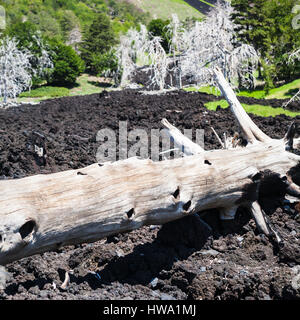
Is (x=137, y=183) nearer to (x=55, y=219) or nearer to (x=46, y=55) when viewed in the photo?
(x=55, y=219)

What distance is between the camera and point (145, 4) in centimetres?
15662

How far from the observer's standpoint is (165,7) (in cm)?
15562

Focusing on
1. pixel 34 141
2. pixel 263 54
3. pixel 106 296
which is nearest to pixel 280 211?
pixel 106 296

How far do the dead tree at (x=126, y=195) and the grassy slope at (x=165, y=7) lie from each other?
142539mm

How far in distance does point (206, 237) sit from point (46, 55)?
134 ft

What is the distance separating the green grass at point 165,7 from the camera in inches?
5497

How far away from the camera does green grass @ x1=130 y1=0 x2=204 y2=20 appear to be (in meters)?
140

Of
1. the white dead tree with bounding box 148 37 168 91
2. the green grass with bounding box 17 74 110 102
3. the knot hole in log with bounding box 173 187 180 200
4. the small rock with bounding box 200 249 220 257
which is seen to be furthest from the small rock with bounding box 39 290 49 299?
the green grass with bounding box 17 74 110 102

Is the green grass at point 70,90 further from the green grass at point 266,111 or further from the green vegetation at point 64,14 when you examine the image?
the green grass at point 266,111

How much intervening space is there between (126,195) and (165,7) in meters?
168

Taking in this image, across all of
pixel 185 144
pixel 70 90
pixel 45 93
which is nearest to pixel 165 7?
pixel 70 90

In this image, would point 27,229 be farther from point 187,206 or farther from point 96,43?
point 96,43

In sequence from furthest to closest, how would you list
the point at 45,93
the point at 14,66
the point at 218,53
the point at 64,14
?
the point at 64,14, the point at 45,93, the point at 14,66, the point at 218,53

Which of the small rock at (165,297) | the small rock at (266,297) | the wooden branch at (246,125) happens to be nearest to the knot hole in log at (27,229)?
the small rock at (165,297)
